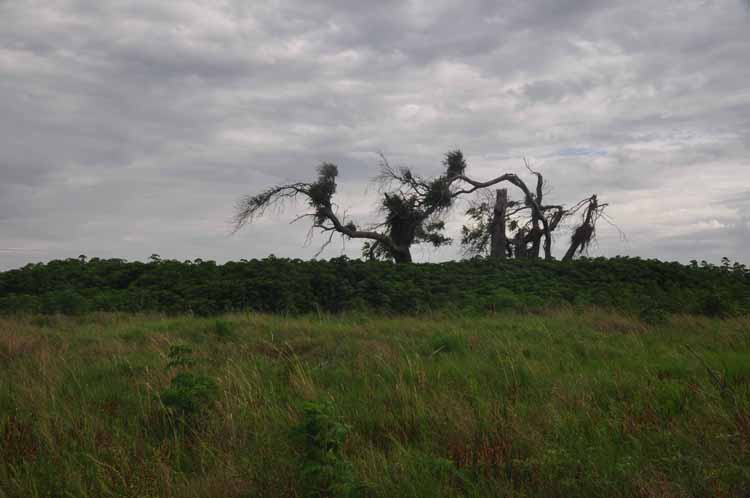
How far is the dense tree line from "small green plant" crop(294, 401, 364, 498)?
7.63 m

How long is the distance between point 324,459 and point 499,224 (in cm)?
1924

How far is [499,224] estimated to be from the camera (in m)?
22.7

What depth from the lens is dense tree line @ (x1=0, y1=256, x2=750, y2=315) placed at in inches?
529

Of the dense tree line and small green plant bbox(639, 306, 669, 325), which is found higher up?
the dense tree line

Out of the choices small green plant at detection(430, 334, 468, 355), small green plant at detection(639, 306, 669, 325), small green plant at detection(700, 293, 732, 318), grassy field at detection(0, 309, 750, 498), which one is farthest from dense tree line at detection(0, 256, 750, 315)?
grassy field at detection(0, 309, 750, 498)

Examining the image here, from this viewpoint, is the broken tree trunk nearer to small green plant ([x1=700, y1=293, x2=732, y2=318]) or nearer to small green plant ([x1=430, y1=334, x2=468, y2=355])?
small green plant ([x1=700, y1=293, x2=732, y2=318])

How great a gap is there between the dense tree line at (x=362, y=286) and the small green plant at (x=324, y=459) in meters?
7.63

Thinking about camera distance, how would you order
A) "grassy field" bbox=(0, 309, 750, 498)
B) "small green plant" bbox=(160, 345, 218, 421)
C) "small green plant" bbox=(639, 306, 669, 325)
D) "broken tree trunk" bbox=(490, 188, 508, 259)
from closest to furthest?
1. "grassy field" bbox=(0, 309, 750, 498)
2. "small green plant" bbox=(160, 345, 218, 421)
3. "small green plant" bbox=(639, 306, 669, 325)
4. "broken tree trunk" bbox=(490, 188, 508, 259)

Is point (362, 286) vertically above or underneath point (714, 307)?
above

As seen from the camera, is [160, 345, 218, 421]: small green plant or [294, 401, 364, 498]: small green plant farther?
[160, 345, 218, 421]: small green plant

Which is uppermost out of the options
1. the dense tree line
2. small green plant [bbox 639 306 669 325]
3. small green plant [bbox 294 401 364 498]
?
the dense tree line

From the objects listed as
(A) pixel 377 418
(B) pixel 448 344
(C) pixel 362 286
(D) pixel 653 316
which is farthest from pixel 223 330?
(D) pixel 653 316

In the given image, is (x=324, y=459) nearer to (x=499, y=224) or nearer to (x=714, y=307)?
(x=714, y=307)

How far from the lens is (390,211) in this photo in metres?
22.4
